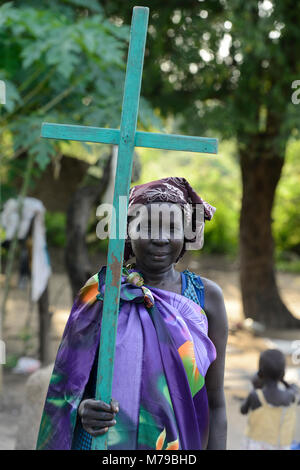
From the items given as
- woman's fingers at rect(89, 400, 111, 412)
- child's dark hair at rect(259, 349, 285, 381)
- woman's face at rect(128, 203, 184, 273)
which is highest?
woman's face at rect(128, 203, 184, 273)

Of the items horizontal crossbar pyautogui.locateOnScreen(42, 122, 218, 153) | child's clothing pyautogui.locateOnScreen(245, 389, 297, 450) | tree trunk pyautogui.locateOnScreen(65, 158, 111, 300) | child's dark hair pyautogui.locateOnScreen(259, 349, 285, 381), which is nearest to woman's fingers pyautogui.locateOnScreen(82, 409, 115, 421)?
horizontal crossbar pyautogui.locateOnScreen(42, 122, 218, 153)

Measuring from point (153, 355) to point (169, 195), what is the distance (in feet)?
1.52

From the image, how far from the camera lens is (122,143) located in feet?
4.98

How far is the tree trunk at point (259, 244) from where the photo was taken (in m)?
9.42

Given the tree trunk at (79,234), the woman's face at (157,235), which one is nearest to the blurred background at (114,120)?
the tree trunk at (79,234)

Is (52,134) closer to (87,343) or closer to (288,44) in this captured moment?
(87,343)

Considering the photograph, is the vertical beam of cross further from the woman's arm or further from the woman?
the woman's arm

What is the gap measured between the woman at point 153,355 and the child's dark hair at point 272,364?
1.74 meters

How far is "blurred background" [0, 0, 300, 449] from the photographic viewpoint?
4734 mm

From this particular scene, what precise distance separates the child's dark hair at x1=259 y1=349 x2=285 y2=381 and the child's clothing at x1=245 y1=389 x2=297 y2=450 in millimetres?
158

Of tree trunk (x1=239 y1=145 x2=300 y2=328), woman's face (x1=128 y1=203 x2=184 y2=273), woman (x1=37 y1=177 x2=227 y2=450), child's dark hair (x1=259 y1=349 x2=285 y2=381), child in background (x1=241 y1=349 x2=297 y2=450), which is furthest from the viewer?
tree trunk (x1=239 y1=145 x2=300 y2=328)

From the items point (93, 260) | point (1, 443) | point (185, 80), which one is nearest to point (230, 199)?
point (93, 260)

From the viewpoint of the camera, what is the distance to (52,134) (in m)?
1.55

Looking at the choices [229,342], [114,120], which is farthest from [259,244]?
[114,120]
